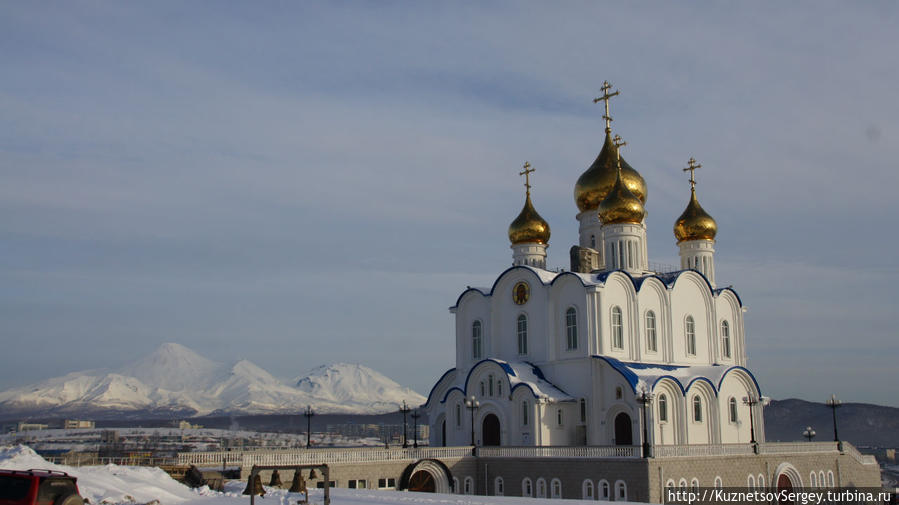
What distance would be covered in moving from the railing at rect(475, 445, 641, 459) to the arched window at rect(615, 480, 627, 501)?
979 mm

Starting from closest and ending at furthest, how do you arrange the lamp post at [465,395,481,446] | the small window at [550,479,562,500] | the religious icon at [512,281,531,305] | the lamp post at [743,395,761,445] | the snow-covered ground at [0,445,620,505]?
the snow-covered ground at [0,445,620,505], the small window at [550,479,562,500], the lamp post at [465,395,481,446], the lamp post at [743,395,761,445], the religious icon at [512,281,531,305]

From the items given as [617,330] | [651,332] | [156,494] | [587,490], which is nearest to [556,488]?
[587,490]

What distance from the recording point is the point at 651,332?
39531mm

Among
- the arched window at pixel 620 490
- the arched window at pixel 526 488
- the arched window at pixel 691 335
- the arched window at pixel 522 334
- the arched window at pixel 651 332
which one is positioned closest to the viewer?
the arched window at pixel 620 490

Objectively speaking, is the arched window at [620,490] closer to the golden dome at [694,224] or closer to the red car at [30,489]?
the golden dome at [694,224]

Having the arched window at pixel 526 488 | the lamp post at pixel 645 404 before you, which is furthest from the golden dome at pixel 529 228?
the arched window at pixel 526 488

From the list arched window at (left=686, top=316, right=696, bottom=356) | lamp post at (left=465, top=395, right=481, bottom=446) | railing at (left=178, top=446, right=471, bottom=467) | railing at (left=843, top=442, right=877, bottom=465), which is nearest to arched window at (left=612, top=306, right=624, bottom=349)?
arched window at (left=686, top=316, right=696, bottom=356)

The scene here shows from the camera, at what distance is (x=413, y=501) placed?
757 inches

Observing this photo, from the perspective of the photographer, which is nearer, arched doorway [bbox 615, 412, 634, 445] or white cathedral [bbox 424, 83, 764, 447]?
arched doorway [bbox 615, 412, 634, 445]

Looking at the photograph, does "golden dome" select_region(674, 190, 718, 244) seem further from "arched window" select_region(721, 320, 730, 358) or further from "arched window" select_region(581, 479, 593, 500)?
"arched window" select_region(581, 479, 593, 500)

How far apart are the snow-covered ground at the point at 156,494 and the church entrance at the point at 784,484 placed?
19615mm

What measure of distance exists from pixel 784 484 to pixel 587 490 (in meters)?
9.87

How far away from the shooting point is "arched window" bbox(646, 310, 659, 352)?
39.3 meters

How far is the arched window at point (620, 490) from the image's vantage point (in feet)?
100
